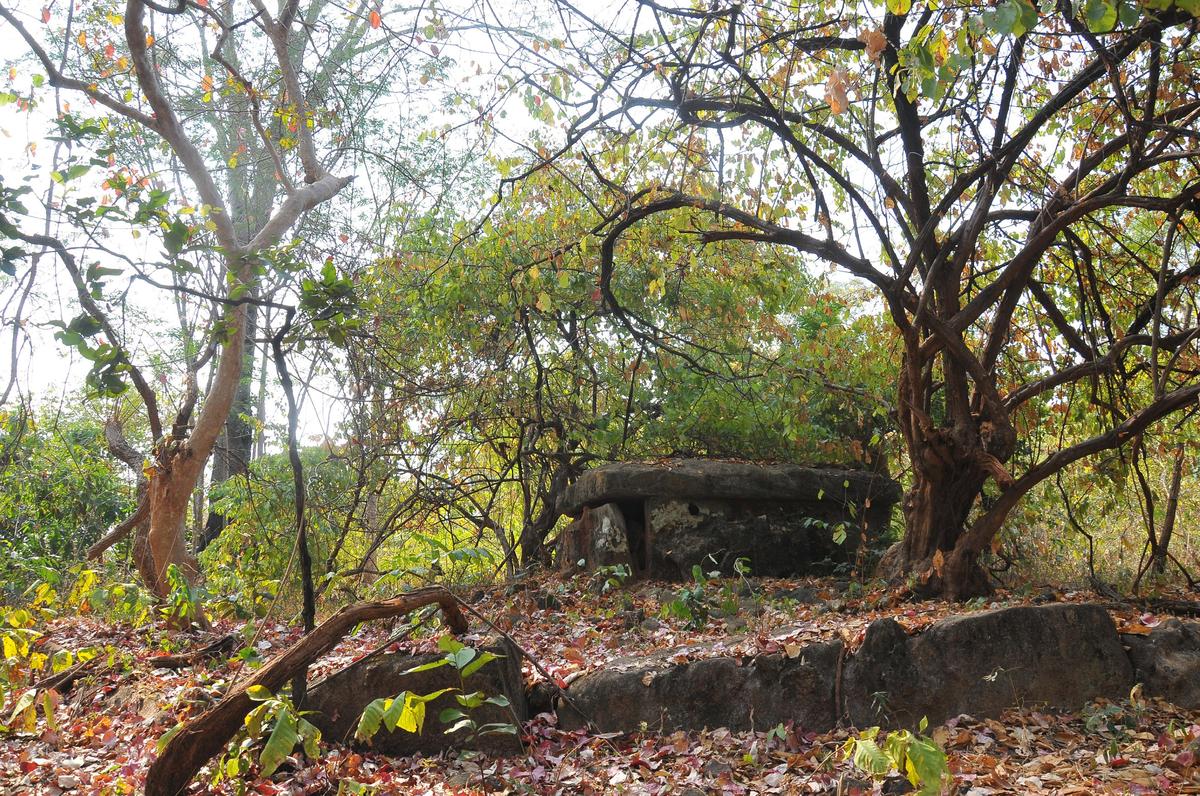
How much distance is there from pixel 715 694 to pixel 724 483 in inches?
134

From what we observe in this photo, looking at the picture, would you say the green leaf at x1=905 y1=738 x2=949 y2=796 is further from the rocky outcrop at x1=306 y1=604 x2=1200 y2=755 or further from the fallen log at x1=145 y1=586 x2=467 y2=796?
the fallen log at x1=145 y1=586 x2=467 y2=796

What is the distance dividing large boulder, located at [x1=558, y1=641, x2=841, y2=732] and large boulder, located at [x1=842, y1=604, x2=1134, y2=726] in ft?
0.52

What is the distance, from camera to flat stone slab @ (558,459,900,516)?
8031 millimetres

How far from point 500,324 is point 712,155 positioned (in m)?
3.08

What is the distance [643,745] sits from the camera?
4570 mm

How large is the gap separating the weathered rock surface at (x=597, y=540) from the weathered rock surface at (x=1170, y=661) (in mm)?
4017

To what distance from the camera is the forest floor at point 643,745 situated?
3.90 metres

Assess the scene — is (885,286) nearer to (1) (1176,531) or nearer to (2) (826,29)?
(2) (826,29)

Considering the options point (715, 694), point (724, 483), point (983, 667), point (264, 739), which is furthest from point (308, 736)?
point (724, 483)

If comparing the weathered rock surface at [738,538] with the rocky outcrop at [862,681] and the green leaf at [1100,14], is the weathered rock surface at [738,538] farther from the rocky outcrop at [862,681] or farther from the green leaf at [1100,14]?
the green leaf at [1100,14]

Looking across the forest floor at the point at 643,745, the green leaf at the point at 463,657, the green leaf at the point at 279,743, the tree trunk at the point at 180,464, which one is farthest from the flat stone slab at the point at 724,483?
the green leaf at the point at 279,743

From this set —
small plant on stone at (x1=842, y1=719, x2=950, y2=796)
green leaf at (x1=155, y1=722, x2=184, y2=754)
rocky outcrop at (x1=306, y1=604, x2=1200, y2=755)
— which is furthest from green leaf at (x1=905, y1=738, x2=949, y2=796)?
green leaf at (x1=155, y1=722, x2=184, y2=754)

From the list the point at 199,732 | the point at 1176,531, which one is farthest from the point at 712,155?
the point at 1176,531

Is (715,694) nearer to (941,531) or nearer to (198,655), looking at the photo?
(941,531)
